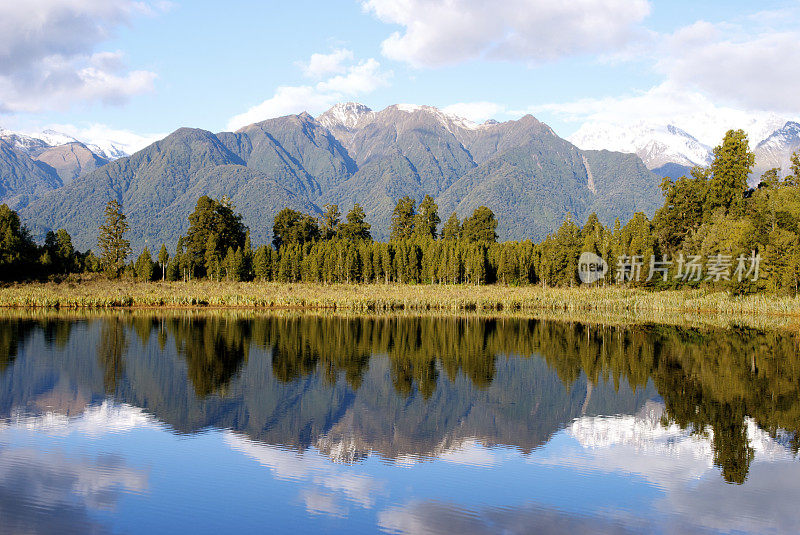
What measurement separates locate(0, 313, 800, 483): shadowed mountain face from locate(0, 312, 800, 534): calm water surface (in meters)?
0.12

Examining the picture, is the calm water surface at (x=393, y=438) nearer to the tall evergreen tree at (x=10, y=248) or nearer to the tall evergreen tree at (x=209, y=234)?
the tall evergreen tree at (x=10, y=248)

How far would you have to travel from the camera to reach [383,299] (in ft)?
188

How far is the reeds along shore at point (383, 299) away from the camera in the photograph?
171 feet

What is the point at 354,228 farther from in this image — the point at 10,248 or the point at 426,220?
the point at 10,248

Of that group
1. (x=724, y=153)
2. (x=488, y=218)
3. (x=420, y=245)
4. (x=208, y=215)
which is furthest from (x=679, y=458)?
(x=488, y=218)

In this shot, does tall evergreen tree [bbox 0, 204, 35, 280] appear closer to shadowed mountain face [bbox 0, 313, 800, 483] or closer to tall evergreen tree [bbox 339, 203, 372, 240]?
shadowed mountain face [bbox 0, 313, 800, 483]

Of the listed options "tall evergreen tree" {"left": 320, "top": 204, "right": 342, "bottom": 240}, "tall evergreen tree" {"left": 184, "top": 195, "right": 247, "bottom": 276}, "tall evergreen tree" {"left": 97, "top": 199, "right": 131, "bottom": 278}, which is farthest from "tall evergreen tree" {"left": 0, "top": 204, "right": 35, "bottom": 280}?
"tall evergreen tree" {"left": 320, "top": 204, "right": 342, "bottom": 240}

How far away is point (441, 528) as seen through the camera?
34.9ft

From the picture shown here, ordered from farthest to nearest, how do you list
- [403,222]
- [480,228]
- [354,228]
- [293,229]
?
[403,222], [480,228], [354,228], [293,229]

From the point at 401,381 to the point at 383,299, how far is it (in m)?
34.3

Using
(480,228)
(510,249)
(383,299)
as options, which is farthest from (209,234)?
(480,228)

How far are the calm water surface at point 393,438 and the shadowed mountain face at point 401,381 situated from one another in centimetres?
12

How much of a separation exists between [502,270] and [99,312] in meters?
52.1

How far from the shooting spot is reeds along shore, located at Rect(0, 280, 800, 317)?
171 ft
